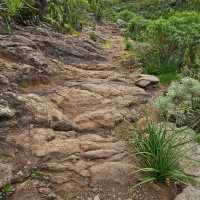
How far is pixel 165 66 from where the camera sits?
999 centimetres

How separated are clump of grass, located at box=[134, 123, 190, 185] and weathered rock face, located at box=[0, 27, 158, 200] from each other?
10.7 inches

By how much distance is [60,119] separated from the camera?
6.60 m

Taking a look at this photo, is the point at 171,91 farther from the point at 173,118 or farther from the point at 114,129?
the point at 114,129

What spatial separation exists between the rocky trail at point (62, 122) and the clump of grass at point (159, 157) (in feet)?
0.60

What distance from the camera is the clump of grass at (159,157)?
535 centimetres

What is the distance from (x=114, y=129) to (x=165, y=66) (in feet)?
12.1

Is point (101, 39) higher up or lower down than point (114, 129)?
lower down

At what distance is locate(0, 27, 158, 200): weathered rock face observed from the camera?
5340 millimetres

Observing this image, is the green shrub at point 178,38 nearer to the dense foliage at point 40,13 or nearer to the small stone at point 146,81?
the small stone at point 146,81

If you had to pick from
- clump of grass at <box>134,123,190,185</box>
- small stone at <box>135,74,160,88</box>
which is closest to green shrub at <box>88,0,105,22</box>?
small stone at <box>135,74,160,88</box>

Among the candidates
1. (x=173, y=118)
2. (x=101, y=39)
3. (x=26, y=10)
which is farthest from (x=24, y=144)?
(x=101, y=39)

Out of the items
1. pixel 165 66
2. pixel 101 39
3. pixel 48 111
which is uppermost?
Result: pixel 48 111

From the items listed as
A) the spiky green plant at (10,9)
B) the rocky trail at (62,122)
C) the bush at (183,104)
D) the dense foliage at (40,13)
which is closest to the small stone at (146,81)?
the rocky trail at (62,122)

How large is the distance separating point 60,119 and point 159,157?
75.6 inches
